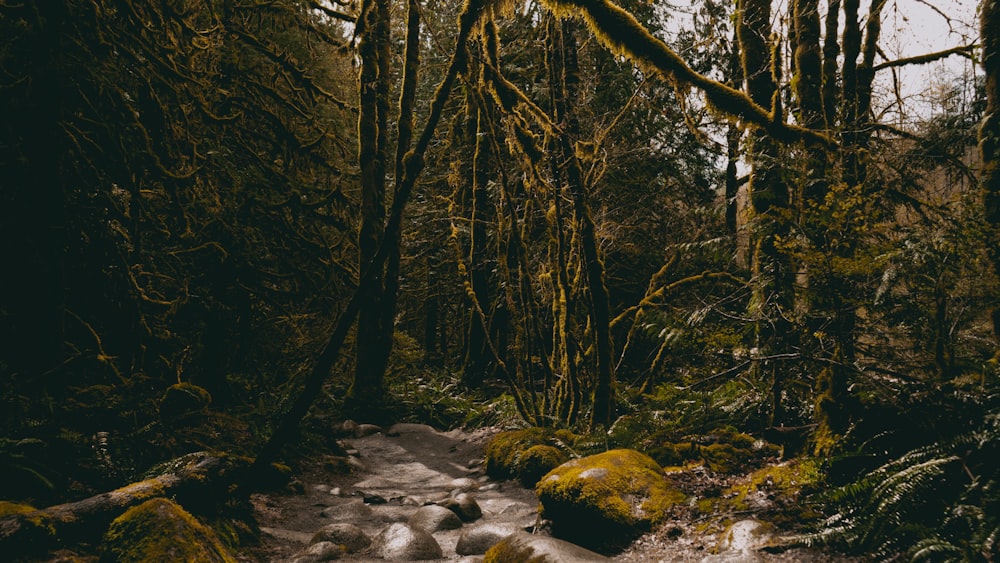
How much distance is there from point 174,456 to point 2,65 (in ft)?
13.8

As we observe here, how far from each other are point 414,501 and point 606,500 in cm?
352

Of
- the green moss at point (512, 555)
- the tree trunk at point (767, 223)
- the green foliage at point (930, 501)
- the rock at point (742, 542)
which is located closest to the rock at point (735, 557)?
the rock at point (742, 542)

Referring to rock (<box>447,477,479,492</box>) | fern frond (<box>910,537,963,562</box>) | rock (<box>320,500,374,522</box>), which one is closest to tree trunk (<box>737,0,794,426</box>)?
fern frond (<box>910,537,963,562</box>)

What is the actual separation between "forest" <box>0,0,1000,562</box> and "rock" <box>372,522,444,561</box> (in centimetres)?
122

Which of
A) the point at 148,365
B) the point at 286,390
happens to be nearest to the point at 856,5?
the point at 148,365

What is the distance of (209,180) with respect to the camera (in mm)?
9227

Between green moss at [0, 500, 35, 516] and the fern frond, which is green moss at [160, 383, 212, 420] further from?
the fern frond

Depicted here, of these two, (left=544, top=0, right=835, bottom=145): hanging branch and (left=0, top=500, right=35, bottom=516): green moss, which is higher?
Result: (left=544, top=0, right=835, bottom=145): hanging branch

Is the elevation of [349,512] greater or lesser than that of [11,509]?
lesser

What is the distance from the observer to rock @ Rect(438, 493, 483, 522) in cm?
627

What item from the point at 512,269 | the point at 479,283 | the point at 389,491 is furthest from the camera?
the point at 479,283

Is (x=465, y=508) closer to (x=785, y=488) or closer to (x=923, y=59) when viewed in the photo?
(x=785, y=488)

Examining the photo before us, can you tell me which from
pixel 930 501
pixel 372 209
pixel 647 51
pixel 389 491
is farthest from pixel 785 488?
pixel 372 209

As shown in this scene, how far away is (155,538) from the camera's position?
11.2ft
